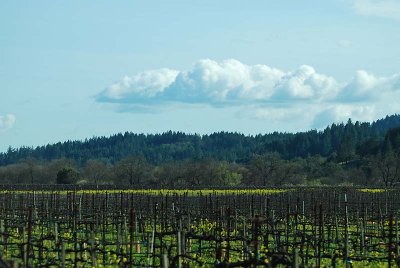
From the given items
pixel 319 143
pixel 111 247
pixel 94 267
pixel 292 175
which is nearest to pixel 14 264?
pixel 94 267

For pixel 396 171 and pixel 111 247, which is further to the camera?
pixel 396 171

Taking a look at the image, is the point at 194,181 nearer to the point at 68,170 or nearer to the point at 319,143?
the point at 68,170

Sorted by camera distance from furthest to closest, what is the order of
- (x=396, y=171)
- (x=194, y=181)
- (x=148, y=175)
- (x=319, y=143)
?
(x=319, y=143) < (x=148, y=175) < (x=194, y=181) < (x=396, y=171)

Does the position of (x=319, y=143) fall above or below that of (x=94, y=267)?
above

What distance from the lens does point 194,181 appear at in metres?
111

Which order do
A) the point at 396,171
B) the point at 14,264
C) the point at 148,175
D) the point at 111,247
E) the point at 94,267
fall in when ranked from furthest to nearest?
1. the point at 148,175
2. the point at 396,171
3. the point at 111,247
4. the point at 94,267
5. the point at 14,264

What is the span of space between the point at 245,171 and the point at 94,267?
105 metres

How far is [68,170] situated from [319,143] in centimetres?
9837

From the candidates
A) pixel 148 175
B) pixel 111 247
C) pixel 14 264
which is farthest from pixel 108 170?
pixel 14 264

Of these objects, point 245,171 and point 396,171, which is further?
point 245,171

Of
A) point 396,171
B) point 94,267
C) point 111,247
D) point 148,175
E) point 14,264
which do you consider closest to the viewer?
point 14,264

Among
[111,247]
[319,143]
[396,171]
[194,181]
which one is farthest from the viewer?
[319,143]

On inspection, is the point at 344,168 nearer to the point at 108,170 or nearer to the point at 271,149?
the point at 108,170

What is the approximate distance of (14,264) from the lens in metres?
11.1
